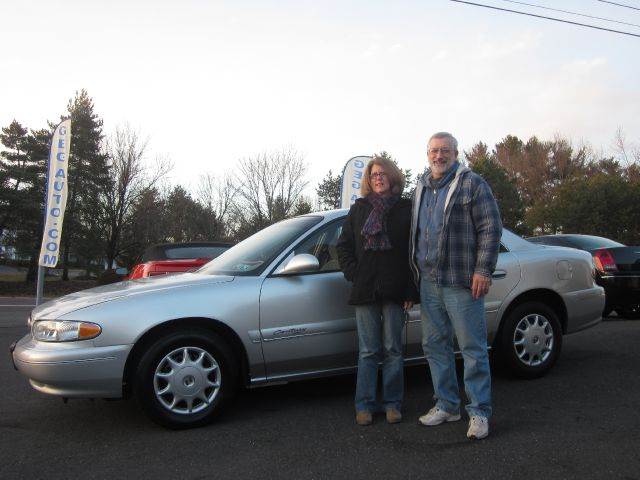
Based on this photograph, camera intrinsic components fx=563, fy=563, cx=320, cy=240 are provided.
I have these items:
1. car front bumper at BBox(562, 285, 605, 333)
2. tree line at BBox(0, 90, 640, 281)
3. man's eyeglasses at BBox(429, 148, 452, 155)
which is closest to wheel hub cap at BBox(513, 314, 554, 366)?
car front bumper at BBox(562, 285, 605, 333)

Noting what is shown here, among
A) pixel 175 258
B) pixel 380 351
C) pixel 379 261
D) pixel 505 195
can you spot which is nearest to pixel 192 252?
pixel 175 258

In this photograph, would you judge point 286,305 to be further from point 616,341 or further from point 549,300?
point 616,341

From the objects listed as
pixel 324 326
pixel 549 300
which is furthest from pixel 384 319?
pixel 549 300

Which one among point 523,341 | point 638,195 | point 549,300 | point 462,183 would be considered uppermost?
point 638,195

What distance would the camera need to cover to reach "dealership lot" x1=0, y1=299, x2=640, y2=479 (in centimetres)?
300

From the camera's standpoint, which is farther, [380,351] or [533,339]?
[533,339]

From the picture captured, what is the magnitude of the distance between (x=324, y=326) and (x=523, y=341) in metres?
1.79

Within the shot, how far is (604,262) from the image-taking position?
8.41 m

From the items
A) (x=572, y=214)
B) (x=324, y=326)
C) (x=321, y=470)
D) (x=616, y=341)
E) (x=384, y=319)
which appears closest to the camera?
(x=321, y=470)

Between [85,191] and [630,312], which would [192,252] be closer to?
[630,312]

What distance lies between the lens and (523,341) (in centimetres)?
464

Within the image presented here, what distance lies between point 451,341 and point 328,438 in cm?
102

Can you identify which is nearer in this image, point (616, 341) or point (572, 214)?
point (616, 341)

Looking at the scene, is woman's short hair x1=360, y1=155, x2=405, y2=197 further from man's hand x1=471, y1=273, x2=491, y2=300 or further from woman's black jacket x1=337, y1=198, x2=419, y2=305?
man's hand x1=471, y1=273, x2=491, y2=300
